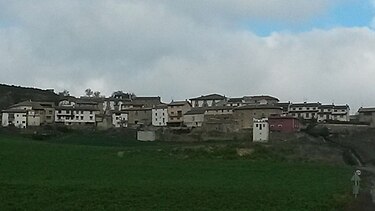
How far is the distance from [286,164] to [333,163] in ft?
27.8

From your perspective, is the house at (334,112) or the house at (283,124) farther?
the house at (334,112)

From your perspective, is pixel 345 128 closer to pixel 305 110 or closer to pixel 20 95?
pixel 305 110

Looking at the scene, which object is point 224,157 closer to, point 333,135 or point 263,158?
point 263,158

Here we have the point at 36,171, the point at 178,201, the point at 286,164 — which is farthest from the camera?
the point at 286,164

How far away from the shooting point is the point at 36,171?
49750 millimetres

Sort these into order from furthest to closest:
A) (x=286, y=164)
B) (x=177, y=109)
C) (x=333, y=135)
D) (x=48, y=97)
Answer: (x=48, y=97)
(x=177, y=109)
(x=333, y=135)
(x=286, y=164)

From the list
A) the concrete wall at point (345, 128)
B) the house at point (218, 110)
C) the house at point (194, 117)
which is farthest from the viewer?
the house at point (194, 117)

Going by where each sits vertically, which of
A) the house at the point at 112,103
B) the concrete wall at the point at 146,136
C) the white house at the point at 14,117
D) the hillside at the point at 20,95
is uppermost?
the hillside at the point at 20,95

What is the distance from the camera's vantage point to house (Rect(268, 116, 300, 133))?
10226 centimetres

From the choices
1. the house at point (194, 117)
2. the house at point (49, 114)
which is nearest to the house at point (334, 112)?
the house at point (194, 117)

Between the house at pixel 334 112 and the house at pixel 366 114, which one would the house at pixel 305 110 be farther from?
the house at pixel 366 114

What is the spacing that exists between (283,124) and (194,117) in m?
27.0

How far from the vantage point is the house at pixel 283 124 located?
336ft

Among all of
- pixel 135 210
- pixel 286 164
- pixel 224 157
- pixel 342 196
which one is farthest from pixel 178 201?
pixel 224 157
